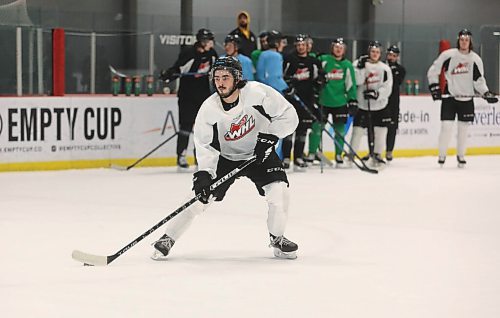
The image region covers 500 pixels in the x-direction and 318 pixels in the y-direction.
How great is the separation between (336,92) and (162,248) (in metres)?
5.70

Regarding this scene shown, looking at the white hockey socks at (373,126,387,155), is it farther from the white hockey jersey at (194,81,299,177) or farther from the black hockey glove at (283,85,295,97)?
the white hockey jersey at (194,81,299,177)

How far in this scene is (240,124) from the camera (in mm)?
4875

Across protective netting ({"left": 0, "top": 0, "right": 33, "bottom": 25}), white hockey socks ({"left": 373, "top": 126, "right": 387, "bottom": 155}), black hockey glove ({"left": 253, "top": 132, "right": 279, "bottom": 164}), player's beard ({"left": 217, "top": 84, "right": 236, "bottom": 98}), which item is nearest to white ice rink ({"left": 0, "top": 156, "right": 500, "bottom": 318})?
black hockey glove ({"left": 253, "top": 132, "right": 279, "bottom": 164})

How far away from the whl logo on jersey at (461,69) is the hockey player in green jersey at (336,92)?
3.17 ft

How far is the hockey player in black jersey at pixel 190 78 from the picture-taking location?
9.63 m

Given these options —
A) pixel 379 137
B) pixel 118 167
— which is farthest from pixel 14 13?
pixel 379 137

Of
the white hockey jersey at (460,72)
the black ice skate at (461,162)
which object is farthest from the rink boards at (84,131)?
the white hockey jersey at (460,72)

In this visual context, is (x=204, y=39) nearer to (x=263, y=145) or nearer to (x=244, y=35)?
(x=244, y=35)

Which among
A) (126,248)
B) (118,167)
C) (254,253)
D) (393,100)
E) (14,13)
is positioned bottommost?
(118,167)

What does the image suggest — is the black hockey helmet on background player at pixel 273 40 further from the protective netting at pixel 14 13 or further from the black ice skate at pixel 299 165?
the protective netting at pixel 14 13

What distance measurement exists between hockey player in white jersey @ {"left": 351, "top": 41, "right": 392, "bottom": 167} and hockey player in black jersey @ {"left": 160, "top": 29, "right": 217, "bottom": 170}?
1.64m

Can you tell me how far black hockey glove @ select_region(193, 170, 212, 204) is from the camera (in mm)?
4699

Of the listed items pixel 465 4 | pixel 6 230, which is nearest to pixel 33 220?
pixel 6 230

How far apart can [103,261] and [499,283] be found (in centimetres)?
170
